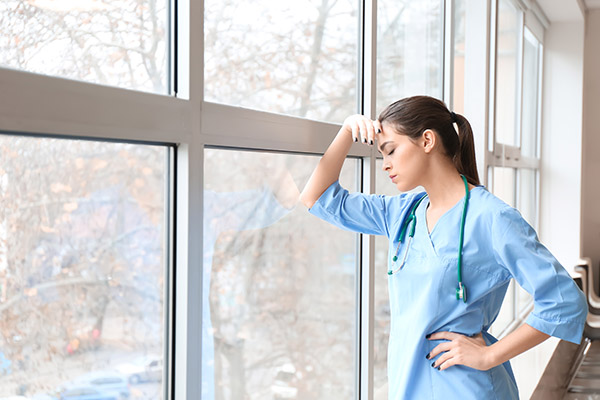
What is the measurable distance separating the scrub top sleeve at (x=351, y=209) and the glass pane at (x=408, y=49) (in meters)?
0.62

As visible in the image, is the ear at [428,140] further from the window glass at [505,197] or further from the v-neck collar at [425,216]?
the window glass at [505,197]

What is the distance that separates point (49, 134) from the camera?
802mm

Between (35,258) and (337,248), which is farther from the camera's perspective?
(337,248)

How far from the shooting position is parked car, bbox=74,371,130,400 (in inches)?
36.5

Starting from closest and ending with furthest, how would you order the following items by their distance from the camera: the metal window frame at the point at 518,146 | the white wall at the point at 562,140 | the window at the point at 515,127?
1. the metal window frame at the point at 518,146
2. the window at the point at 515,127
3. the white wall at the point at 562,140

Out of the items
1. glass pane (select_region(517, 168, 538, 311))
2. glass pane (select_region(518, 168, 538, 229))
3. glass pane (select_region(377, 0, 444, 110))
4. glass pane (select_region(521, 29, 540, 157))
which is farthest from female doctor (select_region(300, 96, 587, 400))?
glass pane (select_region(521, 29, 540, 157))

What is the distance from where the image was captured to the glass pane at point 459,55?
2.76 metres

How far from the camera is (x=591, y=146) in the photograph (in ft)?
18.0

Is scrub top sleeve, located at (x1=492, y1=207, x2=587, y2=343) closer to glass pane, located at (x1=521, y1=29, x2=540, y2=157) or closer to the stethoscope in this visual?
the stethoscope

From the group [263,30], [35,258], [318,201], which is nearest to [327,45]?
[263,30]

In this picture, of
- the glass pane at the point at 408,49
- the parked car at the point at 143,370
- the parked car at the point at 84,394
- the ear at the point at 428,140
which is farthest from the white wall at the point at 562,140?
the parked car at the point at 84,394

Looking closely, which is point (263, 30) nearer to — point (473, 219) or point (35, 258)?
point (473, 219)

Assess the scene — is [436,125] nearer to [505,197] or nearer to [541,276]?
[541,276]

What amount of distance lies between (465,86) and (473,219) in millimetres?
1706
